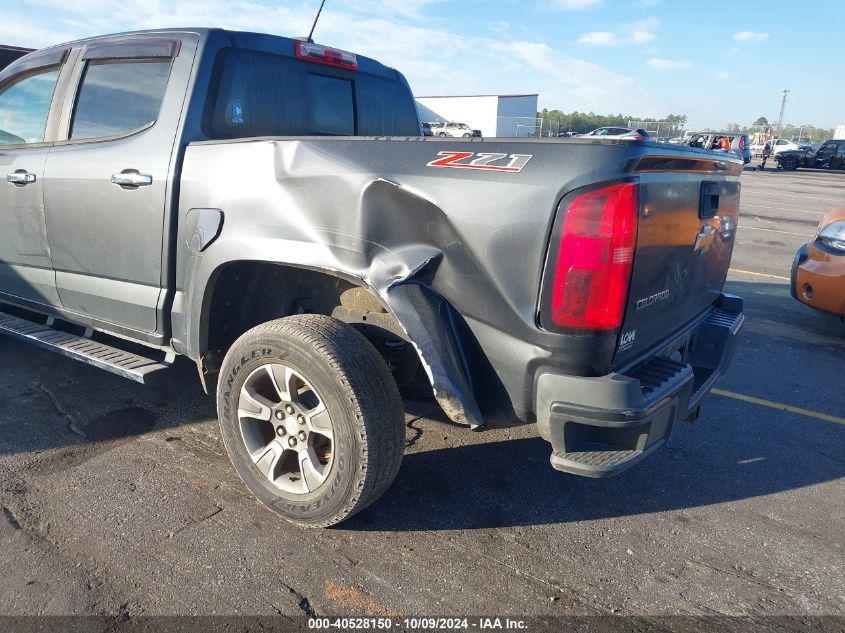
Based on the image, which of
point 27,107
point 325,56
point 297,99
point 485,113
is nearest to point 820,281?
point 325,56

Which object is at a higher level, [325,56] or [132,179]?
[325,56]

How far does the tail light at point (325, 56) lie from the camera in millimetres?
3764

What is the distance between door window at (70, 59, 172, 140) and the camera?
3.39 m

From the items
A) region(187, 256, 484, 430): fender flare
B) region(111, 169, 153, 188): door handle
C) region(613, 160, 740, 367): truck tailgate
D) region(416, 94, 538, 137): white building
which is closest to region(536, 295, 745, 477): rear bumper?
region(613, 160, 740, 367): truck tailgate

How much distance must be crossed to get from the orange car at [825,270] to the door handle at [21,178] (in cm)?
582

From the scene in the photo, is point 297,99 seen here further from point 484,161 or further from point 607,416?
point 607,416

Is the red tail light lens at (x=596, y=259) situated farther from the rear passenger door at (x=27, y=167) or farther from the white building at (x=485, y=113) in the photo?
the white building at (x=485, y=113)

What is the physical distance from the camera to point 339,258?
2.66 meters

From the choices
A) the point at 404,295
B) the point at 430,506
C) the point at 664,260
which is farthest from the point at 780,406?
the point at 404,295

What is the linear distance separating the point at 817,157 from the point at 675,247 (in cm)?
3660

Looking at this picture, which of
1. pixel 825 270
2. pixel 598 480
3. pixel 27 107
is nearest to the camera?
pixel 598 480

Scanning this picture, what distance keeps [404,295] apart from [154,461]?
1.82 meters

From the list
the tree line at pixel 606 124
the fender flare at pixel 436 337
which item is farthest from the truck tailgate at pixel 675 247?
the tree line at pixel 606 124

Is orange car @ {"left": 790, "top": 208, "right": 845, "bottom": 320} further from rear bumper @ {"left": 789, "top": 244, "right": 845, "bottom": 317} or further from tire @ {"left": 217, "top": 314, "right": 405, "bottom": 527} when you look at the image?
tire @ {"left": 217, "top": 314, "right": 405, "bottom": 527}
